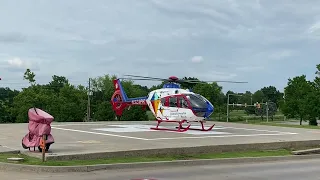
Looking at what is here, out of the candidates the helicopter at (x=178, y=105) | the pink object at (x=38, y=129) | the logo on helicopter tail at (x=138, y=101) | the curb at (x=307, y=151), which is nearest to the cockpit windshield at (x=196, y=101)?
the helicopter at (x=178, y=105)

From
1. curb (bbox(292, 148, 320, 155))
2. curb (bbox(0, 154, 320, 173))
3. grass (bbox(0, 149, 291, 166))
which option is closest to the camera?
curb (bbox(0, 154, 320, 173))

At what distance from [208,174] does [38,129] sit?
20.6ft

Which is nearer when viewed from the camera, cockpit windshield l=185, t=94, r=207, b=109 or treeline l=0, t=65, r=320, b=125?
cockpit windshield l=185, t=94, r=207, b=109

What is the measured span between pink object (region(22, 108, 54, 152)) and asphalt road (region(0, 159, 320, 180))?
9.84ft

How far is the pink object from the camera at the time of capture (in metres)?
14.8

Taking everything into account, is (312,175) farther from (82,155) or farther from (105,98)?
(105,98)

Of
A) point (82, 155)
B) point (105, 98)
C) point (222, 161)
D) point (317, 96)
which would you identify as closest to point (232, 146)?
point (222, 161)

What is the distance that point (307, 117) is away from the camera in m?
65.1

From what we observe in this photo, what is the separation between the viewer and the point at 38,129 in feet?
49.5

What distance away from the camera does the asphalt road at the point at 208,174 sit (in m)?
11.7

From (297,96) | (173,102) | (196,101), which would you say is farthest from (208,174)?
(297,96)

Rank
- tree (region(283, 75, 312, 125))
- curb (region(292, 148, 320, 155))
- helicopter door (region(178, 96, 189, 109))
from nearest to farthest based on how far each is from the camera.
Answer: curb (region(292, 148, 320, 155))
helicopter door (region(178, 96, 189, 109))
tree (region(283, 75, 312, 125))

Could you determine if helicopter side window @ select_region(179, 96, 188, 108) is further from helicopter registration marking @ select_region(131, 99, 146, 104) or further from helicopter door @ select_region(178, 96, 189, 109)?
helicopter registration marking @ select_region(131, 99, 146, 104)

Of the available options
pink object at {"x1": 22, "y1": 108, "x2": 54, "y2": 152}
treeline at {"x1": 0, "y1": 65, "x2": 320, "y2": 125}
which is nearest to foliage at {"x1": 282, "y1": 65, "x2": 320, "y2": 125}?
treeline at {"x1": 0, "y1": 65, "x2": 320, "y2": 125}
